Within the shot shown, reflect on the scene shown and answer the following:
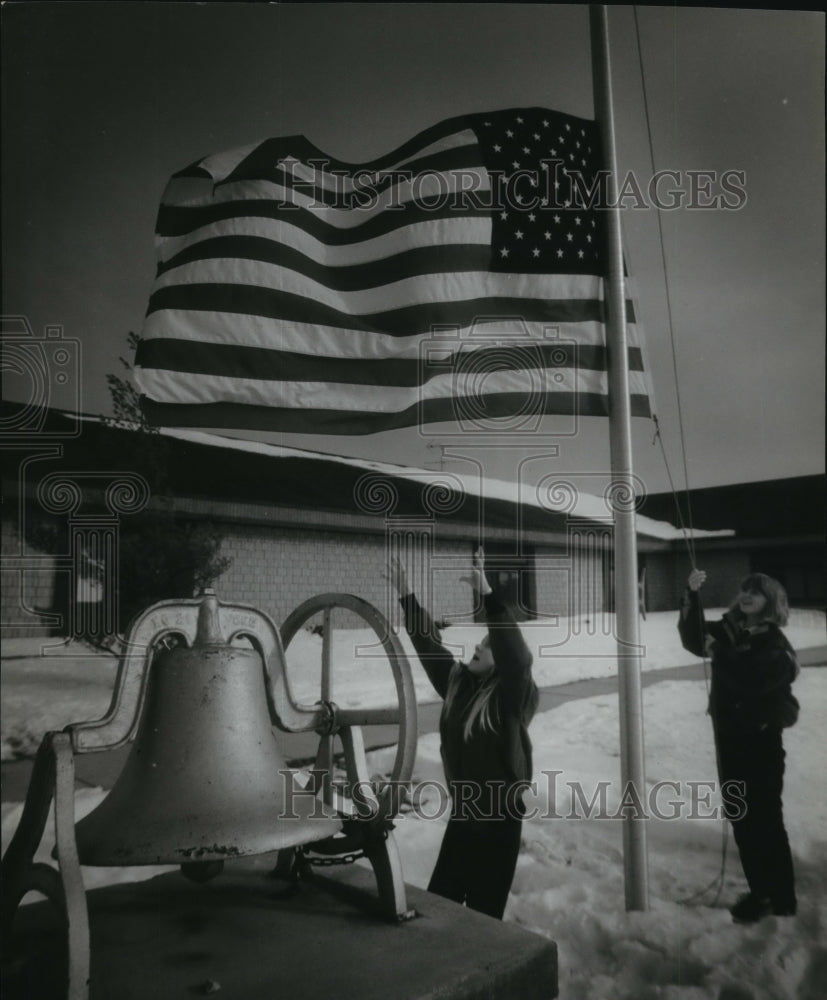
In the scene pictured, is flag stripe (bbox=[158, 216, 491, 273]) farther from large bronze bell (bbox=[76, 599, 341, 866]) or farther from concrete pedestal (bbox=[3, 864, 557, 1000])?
concrete pedestal (bbox=[3, 864, 557, 1000])

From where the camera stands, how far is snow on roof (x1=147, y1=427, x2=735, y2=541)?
2402mm

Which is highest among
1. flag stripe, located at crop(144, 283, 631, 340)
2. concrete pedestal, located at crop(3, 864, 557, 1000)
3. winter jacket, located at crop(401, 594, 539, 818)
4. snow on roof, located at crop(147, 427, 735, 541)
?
flag stripe, located at crop(144, 283, 631, 340)

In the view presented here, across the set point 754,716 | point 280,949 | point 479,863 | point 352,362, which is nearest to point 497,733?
point 479,863

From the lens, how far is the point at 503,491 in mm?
2508

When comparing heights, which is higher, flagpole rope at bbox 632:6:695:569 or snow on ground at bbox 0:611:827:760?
flagpole rope at bbox 632:6:695:569

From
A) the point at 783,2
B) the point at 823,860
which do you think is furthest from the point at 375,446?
the point at 823,860

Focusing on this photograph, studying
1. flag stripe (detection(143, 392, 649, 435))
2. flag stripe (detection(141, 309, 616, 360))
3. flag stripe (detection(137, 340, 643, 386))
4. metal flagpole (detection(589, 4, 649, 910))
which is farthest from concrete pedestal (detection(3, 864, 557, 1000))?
flag stripe (detection(141, 309, 616, 360))

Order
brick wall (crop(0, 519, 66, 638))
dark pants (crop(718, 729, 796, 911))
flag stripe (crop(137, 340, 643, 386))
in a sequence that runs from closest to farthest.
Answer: dark pants (crop(718, 729, 796, 911)) → flag stripe (crop(137, 340, 643, 386)) → brick wall (crop(0, 519, 66, 638))

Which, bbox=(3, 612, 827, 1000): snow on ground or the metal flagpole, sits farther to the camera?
the metal flagpole

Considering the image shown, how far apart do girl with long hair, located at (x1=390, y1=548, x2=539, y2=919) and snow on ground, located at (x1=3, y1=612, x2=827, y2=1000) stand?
76 millimetres

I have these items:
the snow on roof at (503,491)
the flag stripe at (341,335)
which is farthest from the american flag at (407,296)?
the snow on roof at (503,491)

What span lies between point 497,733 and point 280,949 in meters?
1.07

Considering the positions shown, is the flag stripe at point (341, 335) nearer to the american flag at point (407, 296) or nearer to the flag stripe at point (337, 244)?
the american flag at point (407, 296)

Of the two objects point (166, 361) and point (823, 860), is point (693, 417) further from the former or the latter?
point (166, 361)
